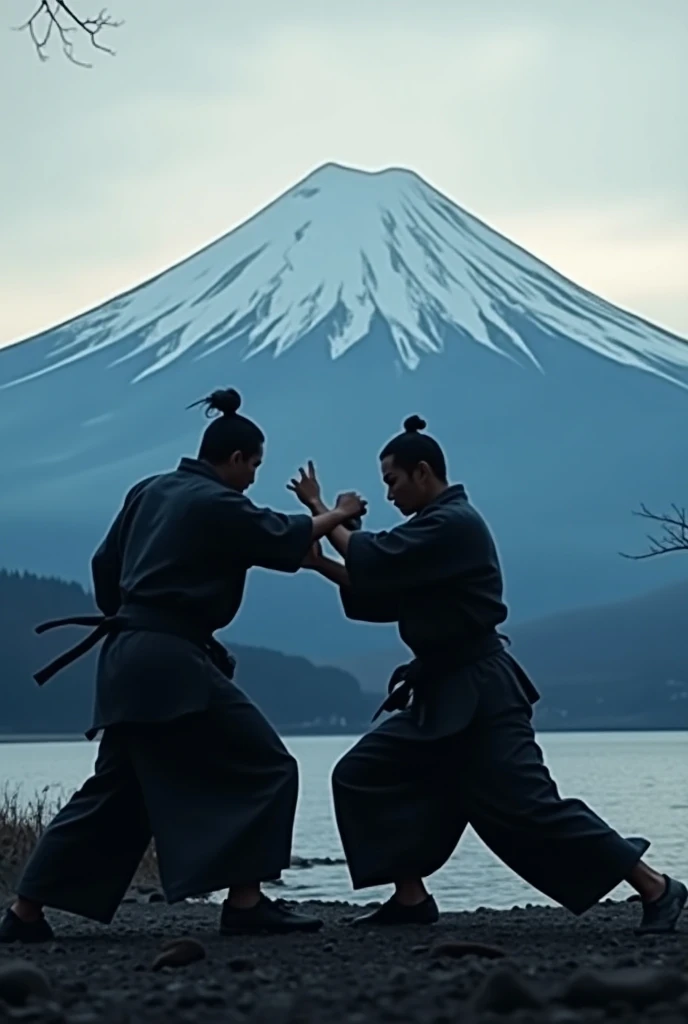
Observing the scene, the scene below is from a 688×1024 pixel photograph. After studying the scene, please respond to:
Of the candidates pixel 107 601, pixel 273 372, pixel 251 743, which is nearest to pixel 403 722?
pixel 251 743

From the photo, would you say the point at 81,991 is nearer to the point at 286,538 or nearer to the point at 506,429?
the point at 286,538

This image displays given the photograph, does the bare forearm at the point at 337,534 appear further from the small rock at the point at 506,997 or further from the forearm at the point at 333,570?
the small rock at the point at 506,997

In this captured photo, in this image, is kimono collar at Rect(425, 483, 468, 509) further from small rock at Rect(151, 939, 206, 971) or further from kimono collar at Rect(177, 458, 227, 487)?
small rock at Rect(151, 939, 206, 971)

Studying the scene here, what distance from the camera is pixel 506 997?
9.90ft

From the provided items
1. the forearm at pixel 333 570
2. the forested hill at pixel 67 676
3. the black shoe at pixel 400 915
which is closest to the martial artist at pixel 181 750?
the forearm at pixel 333 570

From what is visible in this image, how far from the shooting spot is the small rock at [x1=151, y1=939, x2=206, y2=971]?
13.6 ft

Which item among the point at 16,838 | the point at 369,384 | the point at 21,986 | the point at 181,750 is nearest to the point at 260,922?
the point at 181,750

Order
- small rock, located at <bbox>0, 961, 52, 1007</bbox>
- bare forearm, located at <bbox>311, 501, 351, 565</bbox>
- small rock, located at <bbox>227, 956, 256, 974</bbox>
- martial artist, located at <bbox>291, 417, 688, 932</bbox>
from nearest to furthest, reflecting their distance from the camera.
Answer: small rock, located at <bbox>0, 961, 52, 1007</bbox>, small rock, located at <bbox>227, 956, 256, 974</bbox>, martial artist, located at <bbox>291, 417, 688, 932</bbox>, bare forearm, located at <bbox>311, 501, 351, 565</bbox>

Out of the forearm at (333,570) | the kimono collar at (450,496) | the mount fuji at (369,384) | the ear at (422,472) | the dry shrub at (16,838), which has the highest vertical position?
the mount fuji at (369,384)

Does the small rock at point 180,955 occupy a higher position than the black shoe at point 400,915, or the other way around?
the black shoe at point 400,915

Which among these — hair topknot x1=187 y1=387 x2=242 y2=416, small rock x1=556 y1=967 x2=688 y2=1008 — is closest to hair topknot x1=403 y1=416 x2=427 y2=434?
hair topknot x1=187 y1=387 x2=242 y2=416

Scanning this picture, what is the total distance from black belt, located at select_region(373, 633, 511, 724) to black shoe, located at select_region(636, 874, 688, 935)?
0.77 metres

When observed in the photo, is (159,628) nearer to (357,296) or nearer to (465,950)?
(465,950)

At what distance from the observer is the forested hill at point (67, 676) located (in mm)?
64750
